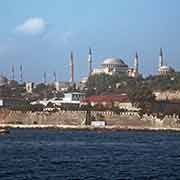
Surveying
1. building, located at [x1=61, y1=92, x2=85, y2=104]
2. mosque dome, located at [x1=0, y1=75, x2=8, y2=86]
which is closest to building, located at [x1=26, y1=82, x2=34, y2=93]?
mosque dome, located at [x1=0, y1=75, x2=8, y2=86]

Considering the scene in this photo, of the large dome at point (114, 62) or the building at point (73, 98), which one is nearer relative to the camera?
the building at point (73, 98)

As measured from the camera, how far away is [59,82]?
5974 inches

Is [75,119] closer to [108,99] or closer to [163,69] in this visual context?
[108,99]

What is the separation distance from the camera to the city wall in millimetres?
81588

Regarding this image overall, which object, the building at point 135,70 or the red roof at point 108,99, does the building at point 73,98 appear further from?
the building at point 135,70

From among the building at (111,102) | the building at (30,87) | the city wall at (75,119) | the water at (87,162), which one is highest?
the building at (30,87)

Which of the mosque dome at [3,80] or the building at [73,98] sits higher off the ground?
the mosque dome at [3,80]

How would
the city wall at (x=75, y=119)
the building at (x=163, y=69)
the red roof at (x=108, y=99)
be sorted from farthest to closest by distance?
the building at (x=163, y=69)
the red roof at (x=108, y=99)
the city wall at (x=75, y=119)

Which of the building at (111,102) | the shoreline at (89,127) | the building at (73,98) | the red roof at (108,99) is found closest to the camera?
the shoreline at (89,127)

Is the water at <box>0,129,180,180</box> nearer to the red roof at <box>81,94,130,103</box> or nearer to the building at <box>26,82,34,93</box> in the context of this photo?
the red roof at <box>81,94,130,103</box>

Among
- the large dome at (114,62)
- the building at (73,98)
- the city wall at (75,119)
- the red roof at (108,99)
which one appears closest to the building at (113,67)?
the large dome at (114,62)

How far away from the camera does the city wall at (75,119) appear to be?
81588 mm

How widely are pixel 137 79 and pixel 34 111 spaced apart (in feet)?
134

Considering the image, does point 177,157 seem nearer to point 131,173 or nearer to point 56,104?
point 131,173
